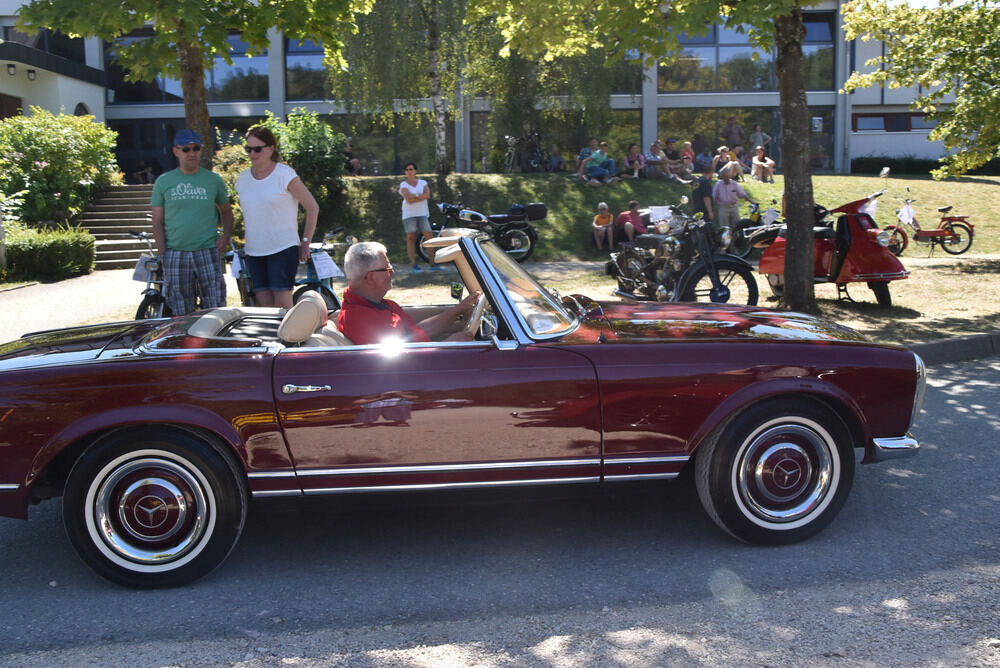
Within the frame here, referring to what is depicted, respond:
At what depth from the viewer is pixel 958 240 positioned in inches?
690

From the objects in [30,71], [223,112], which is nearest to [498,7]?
[30,71]

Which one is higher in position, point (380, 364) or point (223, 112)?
→ point (223, 112)

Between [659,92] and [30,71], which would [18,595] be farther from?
[659,92]

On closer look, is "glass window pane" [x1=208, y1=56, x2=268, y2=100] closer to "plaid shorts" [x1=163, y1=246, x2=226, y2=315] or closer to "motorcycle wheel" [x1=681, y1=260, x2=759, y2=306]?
"motorcycle wheel" [x1=681, y1=260, x2=759, y2=306]

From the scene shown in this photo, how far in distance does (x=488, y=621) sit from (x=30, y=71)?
1066 inches

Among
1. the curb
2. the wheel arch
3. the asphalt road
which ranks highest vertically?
the wheel arch

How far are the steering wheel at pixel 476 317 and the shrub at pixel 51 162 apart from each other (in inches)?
593

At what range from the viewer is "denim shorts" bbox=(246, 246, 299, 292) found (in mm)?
6711

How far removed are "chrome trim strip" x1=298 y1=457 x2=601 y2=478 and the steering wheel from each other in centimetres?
68

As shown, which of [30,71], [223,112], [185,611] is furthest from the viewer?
[223,112]

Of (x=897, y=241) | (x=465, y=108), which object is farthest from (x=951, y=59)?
(x=465, y=108)

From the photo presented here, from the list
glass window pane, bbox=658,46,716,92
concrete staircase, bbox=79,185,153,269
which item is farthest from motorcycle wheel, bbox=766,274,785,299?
glass window pane, bbox=658,46,716,92

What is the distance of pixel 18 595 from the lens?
365cm

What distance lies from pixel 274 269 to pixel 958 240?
15.3 metres
